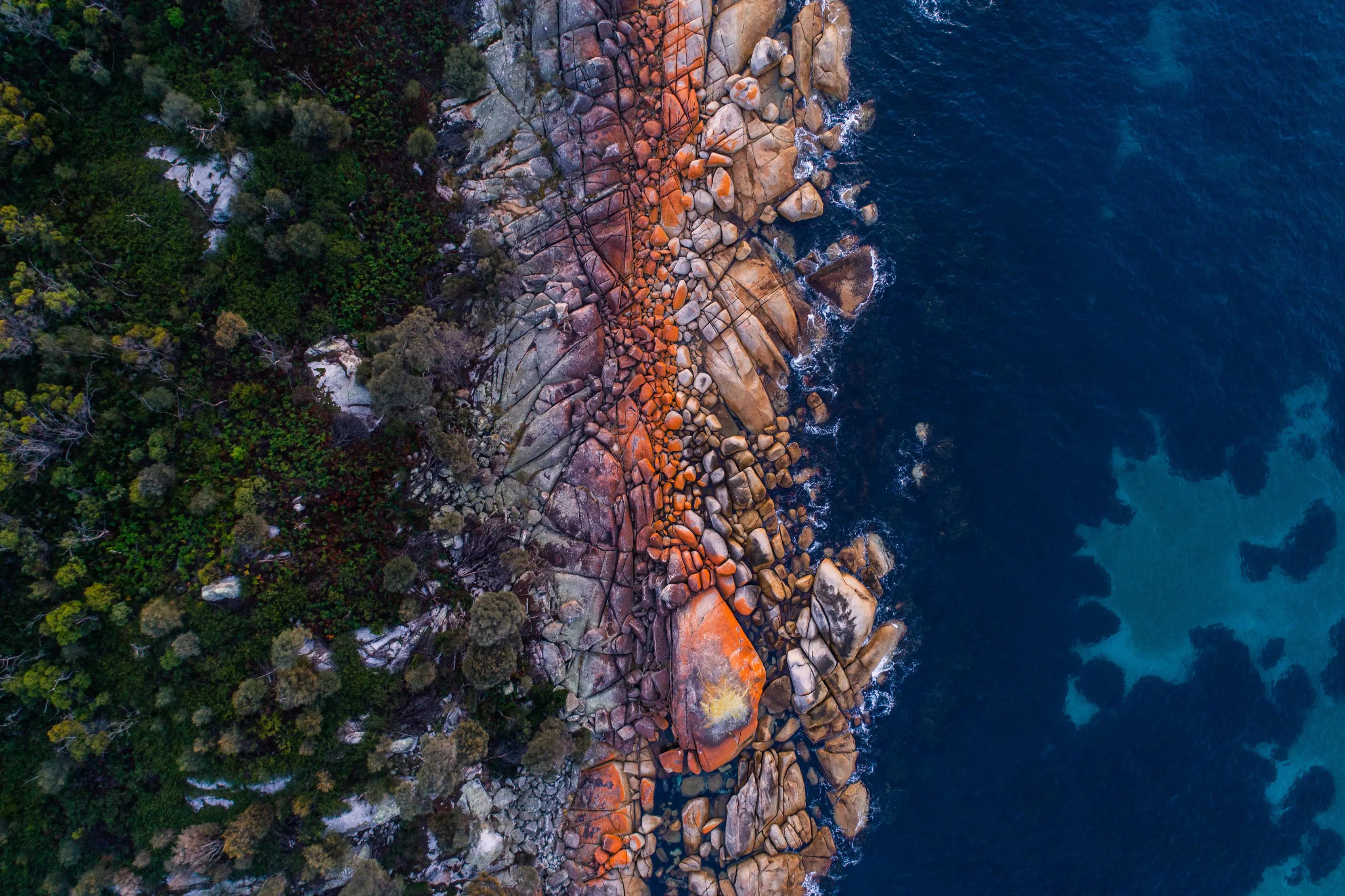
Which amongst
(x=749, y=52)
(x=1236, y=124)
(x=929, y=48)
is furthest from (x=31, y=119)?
(x=1236, y=124)

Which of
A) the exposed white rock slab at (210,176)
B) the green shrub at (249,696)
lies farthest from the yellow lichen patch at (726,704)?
the exposed white rock slab at (210,176)

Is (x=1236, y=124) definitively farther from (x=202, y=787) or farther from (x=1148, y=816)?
(x=202, y=787)

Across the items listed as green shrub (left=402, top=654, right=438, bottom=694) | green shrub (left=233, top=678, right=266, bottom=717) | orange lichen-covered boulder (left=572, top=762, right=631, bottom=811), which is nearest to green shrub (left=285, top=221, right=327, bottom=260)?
green shrub (left=233, top=678, right=266, bottom=717)

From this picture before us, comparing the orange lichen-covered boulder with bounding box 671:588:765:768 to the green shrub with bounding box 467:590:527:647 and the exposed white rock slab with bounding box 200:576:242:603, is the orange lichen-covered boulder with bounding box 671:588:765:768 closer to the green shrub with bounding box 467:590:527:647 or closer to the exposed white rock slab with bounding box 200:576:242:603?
the green shrub with bounding box 467:590:527:647

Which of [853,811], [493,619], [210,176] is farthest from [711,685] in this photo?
[210,176]

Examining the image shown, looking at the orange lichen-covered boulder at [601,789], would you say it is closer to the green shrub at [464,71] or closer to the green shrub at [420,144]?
the green shrub at [420,144]

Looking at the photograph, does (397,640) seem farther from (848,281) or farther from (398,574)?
(848,281)

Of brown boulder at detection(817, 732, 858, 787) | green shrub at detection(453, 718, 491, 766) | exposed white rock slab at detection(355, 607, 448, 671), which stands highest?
exposed white rock slab at detection(355, 607, 448, 671)
